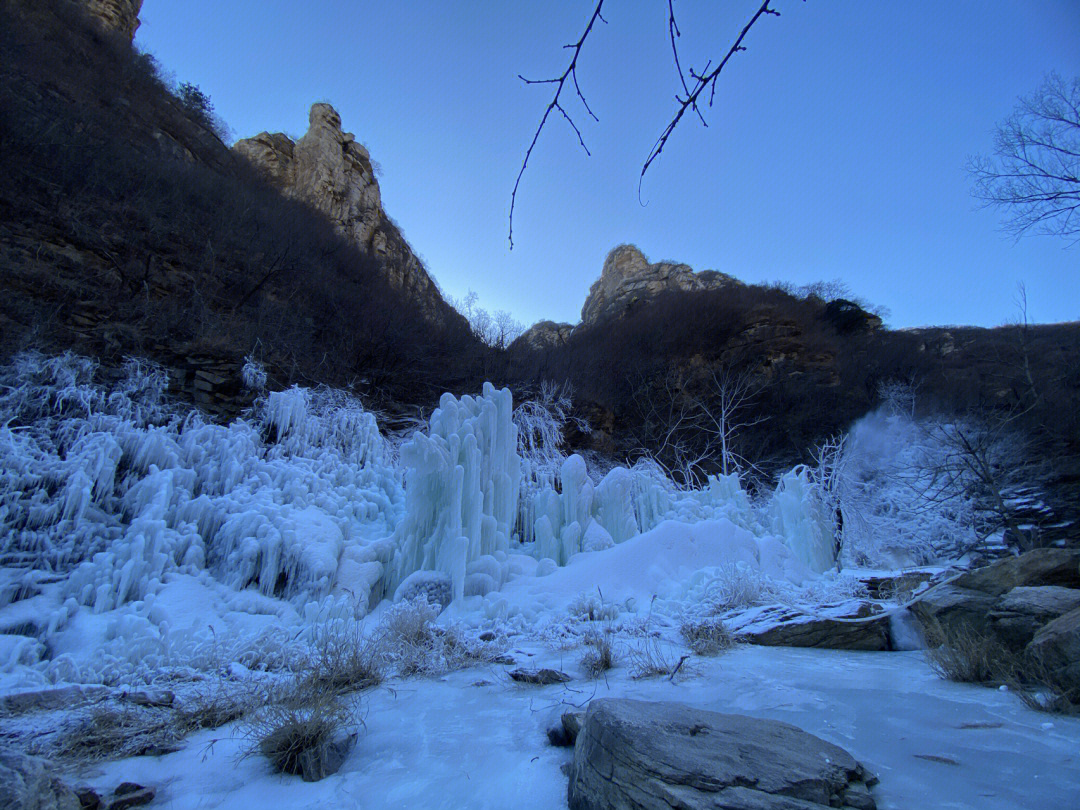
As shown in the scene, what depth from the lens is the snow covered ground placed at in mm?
2494

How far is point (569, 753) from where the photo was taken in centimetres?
271

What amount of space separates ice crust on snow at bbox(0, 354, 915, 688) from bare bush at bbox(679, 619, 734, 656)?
1.13 meters

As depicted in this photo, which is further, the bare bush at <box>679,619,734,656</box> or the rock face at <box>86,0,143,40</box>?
the rock face at <box>86,0,143,40</box>

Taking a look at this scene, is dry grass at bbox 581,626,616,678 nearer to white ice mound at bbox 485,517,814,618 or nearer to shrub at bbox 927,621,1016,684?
white ice mound at bbox 485,517,814,618

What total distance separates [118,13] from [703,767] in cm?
2965

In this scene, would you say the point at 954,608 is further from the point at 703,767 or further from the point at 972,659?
the point at 703,767

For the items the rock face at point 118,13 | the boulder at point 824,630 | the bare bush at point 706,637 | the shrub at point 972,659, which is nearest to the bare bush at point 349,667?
the bare bush at point 706,637

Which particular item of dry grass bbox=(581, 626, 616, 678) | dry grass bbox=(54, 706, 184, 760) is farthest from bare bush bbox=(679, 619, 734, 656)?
dry grass bbox=(54, 706, 184, 760)

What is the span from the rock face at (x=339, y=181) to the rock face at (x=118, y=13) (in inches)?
200

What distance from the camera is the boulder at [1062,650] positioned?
2822mm

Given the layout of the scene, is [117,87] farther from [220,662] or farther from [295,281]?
[220,662]

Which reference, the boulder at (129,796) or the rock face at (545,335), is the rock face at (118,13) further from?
the boulder at (129,796)

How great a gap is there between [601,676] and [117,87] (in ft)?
69.4

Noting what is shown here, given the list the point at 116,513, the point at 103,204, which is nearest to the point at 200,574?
the point at 116,513
